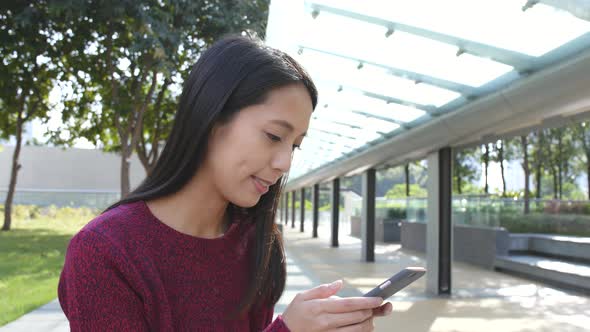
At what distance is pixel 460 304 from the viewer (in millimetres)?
9422

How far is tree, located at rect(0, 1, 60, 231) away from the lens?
13.9m

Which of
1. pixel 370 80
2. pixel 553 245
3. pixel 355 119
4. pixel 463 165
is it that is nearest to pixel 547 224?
pixel 553 245

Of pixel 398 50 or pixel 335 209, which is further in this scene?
pixel 335 209

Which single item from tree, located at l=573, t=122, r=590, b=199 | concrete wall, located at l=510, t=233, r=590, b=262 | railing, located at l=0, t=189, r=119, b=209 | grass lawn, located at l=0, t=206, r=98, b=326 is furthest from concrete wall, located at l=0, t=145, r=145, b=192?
concrete wall, located at l=510, t=233, r=590, b=262

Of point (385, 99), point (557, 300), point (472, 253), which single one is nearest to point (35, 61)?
point (385, 99)

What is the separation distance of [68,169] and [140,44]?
134 ft

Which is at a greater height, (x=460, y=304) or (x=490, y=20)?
(x=490, y=20)

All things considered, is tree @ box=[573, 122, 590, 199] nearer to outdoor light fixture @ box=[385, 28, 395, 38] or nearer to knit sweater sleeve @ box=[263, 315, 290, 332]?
outdoor light fixture @ box=[385, 28, 395, 38]

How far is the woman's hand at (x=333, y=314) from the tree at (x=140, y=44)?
10952 millimetres

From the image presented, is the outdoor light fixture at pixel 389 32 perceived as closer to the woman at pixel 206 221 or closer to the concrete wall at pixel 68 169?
the woman at pixel 206 221

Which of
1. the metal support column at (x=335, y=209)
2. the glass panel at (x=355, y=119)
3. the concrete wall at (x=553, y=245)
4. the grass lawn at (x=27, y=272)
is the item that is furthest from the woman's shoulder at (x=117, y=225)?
the metal support column at (x=335, y=209)

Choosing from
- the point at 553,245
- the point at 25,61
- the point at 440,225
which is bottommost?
the point at 553,245

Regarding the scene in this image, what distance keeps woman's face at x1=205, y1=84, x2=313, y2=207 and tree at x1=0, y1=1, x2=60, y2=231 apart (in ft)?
40.5

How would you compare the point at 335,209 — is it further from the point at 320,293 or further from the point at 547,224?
the point at 320,293
